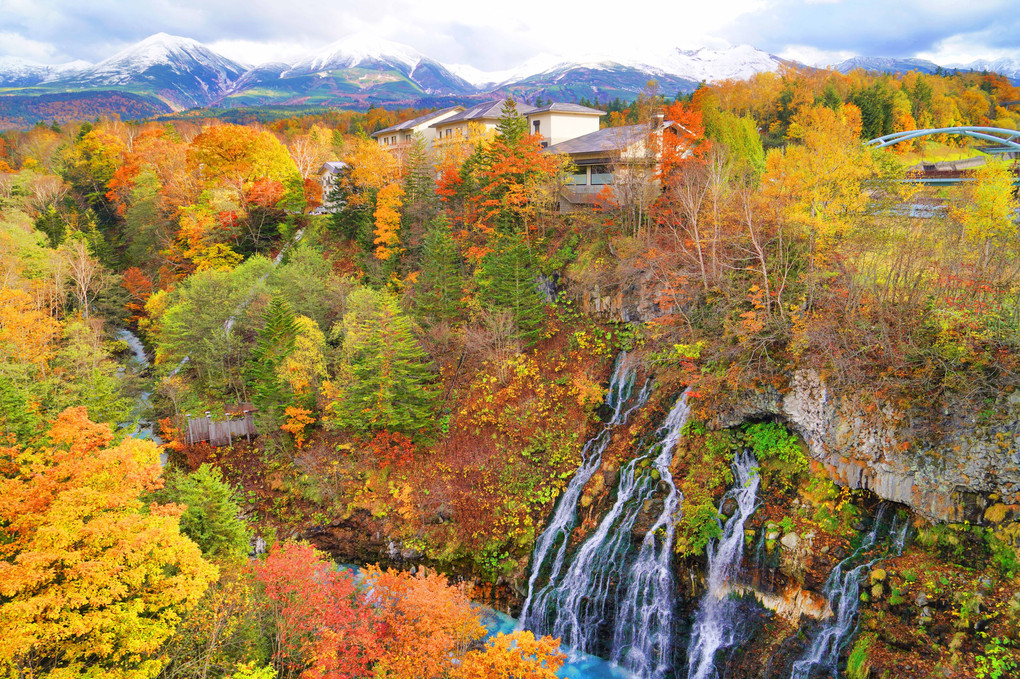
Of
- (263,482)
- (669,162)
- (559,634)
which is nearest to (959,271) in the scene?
(669,162)

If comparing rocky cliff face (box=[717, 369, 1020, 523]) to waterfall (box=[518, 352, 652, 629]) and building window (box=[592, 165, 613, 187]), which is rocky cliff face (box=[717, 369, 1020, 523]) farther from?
building window (box=[592, 165, 613, 187])

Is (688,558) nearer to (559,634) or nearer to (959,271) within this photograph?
(559,634)

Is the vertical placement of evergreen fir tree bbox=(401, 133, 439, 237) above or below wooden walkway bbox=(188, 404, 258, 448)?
above

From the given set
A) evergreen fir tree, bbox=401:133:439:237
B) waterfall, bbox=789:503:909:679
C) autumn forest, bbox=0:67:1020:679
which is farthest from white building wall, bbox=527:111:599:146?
waterfall, bbox=789:503:909:679

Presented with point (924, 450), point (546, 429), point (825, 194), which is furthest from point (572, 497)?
point (825, 194)

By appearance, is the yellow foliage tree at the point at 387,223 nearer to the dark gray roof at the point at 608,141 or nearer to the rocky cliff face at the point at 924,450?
the dark gray roof at the point at 608,141

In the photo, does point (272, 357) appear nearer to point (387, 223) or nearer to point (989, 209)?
point (387, 223)
